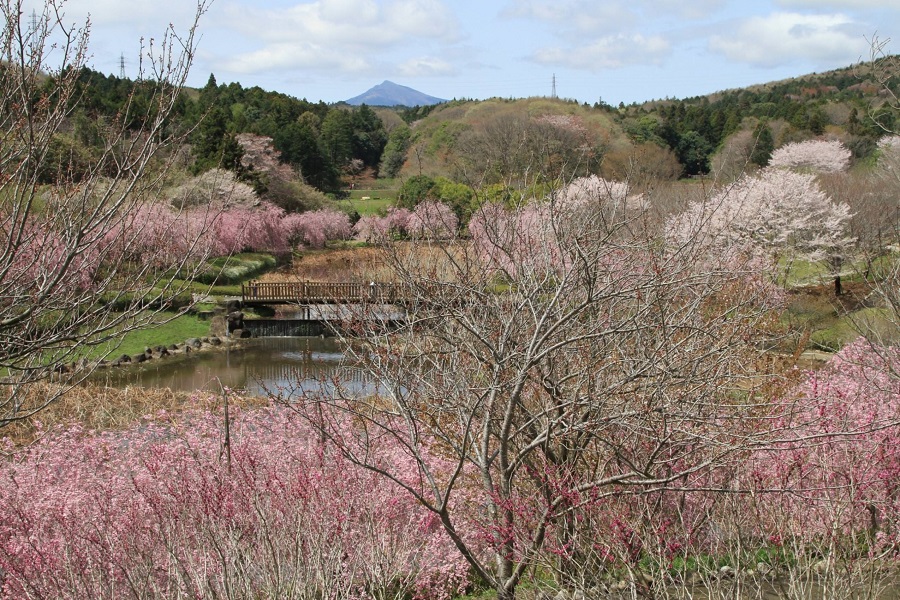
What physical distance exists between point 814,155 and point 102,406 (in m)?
40.4

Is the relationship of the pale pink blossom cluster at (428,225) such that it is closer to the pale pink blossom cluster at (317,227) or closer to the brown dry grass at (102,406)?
the brown dry grass at (102,406)

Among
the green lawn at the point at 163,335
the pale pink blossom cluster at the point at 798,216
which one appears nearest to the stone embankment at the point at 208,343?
the green lawn at the point at 163,335

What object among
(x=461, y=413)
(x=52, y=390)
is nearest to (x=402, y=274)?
(x=461, y=413)

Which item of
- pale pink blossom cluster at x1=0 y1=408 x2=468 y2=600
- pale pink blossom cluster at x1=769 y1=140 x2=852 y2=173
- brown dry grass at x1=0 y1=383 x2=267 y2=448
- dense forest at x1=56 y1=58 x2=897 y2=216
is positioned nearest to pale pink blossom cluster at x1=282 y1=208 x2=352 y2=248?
dense forest at x1=56 y1=58 x2=897 y2=216

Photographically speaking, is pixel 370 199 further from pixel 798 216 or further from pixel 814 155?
pixel 798 216

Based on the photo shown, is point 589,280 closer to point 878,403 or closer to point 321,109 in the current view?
point 878,403

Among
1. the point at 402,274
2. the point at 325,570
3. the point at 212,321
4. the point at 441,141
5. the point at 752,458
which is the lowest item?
the point at 212,321

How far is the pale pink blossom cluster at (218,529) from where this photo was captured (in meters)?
4.80

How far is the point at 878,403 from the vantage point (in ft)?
22.7

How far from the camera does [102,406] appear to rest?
A: 42.0 ft

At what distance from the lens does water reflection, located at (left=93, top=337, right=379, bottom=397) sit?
1816 centimetres

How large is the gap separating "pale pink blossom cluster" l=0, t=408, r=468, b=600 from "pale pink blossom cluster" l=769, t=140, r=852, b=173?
131 feet

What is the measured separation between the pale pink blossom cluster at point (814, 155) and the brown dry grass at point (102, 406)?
36.2 m

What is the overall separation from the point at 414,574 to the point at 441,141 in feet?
176
